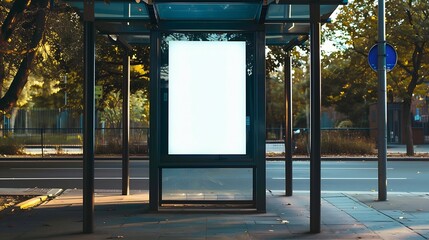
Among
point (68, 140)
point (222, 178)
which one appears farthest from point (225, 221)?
point (68, 140)

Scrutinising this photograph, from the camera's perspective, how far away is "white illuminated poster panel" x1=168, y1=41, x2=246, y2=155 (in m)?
9.64

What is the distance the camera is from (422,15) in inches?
1029

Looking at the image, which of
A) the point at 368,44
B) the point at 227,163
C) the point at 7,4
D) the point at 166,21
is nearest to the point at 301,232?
the point at 227,163

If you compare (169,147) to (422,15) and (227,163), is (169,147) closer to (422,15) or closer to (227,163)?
(227,163)

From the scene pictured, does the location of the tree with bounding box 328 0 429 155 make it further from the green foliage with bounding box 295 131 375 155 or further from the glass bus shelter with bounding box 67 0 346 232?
the glass bus shelter with bounding box 67 0 346 232

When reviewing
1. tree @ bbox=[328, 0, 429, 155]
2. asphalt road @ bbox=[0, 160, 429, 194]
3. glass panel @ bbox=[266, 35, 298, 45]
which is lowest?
asphalt road @ bbox=[0, 160, 429, 194]

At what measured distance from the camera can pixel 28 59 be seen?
1348cm

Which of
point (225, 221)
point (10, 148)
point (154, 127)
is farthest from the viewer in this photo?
point (10, 148)

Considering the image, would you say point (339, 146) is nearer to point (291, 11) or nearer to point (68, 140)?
point (68, 140)

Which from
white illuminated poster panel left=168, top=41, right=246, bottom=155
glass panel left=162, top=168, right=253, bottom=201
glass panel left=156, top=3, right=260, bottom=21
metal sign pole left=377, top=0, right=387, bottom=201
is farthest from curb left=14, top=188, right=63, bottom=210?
metal sign pole left=377, top=0, right=387, bottom=201

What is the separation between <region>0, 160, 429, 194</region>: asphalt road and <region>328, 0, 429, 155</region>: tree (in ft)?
22.9

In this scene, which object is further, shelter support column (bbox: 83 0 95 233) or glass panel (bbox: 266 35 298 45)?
glass panel (bbox: 266 35 298 45)

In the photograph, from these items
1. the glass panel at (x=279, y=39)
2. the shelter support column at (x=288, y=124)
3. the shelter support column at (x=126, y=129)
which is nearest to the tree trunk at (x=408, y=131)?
the shelter support column at (x=288, y=124)

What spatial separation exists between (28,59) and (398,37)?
17.7 metres
